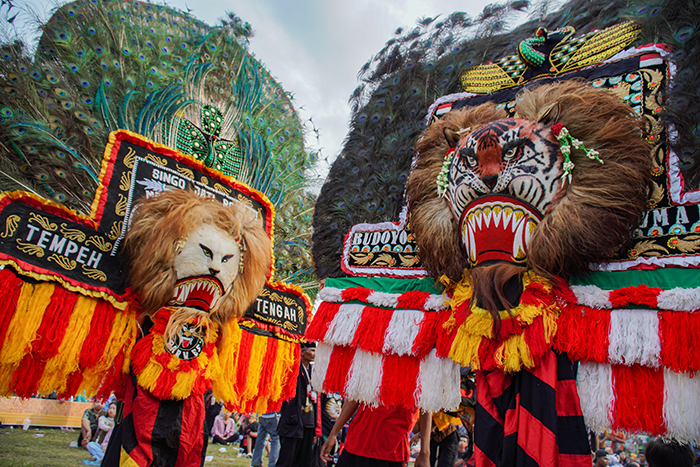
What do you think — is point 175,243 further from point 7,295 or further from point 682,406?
point 682,406

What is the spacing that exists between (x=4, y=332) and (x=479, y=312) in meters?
2.42

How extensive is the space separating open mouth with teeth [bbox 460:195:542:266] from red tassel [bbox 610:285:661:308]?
387 millimetres

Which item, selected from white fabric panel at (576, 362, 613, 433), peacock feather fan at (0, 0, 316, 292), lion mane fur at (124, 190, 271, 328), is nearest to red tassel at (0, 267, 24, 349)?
lion mane fur at (124, 190, 271, 328)

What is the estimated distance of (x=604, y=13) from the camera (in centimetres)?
264

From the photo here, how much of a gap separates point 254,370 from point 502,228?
7.63 ft

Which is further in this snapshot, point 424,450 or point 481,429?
point 424,450

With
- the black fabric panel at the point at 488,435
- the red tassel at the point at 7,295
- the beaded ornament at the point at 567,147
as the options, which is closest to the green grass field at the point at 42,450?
the red tassel at the point at 7,295

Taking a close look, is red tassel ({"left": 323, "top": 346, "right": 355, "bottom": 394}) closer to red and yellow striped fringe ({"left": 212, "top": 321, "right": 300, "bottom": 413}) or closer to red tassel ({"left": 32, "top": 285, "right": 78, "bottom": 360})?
red and yellow striped fringe ({"left": 212, "top": 321, "right": 300, "bottom": 413})

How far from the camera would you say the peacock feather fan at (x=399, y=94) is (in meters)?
3.05

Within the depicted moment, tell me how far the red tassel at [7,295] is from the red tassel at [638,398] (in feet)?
9.53

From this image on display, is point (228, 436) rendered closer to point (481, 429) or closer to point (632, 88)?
point (481, 429)

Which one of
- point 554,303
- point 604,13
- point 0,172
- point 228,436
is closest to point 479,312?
point 554,303

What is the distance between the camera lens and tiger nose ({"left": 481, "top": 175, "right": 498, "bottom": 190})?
Result: 2039 mm

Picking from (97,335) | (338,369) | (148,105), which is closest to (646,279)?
(338,369)
